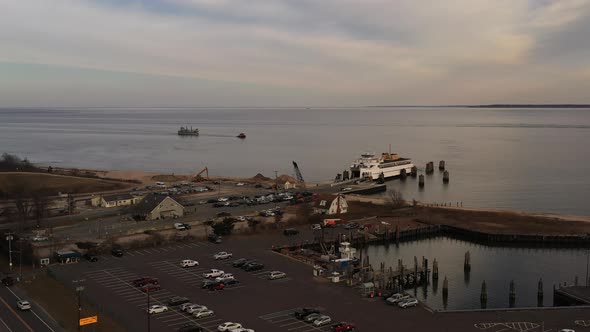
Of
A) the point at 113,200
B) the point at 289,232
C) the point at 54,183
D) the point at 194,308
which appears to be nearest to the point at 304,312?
the point at 194,308

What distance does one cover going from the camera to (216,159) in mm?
128500

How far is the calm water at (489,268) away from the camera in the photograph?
109 ft

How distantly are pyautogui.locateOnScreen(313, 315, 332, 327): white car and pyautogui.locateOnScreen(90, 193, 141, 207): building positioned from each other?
39.2 meters

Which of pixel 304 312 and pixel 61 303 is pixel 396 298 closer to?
pixel 304 312

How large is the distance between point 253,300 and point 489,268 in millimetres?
20649

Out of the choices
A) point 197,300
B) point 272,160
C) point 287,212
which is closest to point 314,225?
point 287,212

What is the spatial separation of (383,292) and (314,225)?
19015mm

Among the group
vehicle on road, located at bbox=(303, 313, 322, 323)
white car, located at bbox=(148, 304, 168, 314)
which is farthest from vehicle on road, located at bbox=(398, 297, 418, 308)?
white car, located at bbox=(148, 304, 168, 314)

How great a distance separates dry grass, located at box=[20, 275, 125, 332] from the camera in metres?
24.4

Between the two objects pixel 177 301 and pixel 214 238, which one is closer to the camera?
pixel 177 301

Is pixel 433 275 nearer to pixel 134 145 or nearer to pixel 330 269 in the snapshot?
pixel 330 269

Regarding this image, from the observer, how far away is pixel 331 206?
178 feet

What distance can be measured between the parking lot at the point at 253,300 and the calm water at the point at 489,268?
21.9 feet

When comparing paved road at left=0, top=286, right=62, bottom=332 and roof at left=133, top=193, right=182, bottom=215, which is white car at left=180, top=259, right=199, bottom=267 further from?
roof at left=133, top=193, right=182, bottom=215
